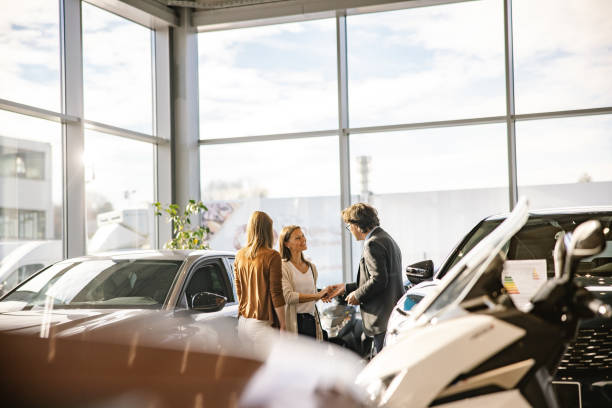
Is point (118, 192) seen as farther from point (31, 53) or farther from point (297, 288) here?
point (297, 288)

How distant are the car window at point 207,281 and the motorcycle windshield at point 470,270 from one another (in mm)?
3242

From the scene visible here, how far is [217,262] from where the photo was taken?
552 cm

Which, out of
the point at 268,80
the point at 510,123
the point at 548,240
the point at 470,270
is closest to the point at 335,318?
the point at 548,240

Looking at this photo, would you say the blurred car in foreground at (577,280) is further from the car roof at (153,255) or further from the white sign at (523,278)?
the car roof at (153,255)

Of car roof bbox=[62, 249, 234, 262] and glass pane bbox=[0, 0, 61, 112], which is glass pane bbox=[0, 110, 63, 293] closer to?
glass pane bbox=[0, 0, 61, 112]

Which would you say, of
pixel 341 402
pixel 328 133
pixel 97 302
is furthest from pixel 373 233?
pixel 328 133

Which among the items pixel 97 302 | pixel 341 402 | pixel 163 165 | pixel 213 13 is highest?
pixel 213 13

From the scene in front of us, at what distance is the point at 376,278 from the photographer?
15.7ft

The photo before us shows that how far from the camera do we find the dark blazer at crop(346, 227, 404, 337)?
480 cm

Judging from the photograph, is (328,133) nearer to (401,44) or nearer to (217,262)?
(401,44)

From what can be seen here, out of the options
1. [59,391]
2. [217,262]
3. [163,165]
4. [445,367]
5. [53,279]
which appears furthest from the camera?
[163,165]

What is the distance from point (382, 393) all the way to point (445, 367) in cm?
18

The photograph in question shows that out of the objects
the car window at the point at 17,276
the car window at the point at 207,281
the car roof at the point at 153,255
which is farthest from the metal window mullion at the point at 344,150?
the car roof at the point at 153,255

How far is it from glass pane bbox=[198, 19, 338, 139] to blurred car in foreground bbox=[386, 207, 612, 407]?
18.6 ft
